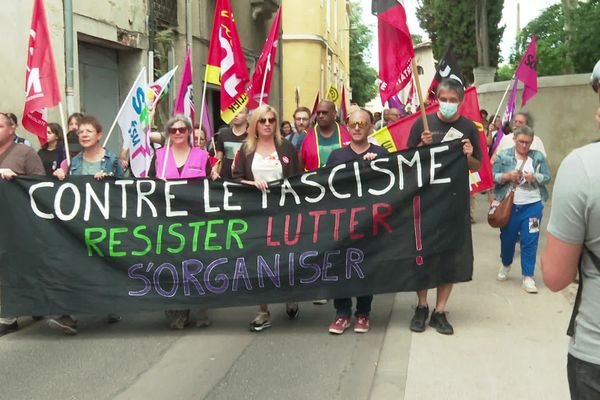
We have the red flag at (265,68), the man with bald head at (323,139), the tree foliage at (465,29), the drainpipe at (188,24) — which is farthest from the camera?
the tree foliage at (465,29)

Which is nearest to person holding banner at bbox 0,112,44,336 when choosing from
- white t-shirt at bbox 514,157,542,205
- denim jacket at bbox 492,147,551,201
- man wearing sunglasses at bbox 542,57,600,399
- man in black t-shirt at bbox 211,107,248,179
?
man in black t-shirt at bbox 211,107,248,179

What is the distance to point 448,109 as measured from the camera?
5191mm

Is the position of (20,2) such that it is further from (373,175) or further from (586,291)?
(586,291)

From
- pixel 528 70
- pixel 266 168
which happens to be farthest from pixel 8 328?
pixel 528 70

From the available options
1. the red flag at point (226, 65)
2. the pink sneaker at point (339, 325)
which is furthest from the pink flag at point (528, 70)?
the pink sneaker at point (339, 325)

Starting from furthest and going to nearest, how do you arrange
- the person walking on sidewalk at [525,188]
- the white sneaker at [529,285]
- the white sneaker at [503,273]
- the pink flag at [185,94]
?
the pink flag at [185,94] → the white sneaker at [503,273] → the person walking on sidewalk at [525,188] → the white sneaker at [529,285]

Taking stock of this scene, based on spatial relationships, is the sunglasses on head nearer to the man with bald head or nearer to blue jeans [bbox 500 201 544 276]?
the man with bald head

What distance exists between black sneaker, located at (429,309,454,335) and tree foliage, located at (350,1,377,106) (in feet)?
185

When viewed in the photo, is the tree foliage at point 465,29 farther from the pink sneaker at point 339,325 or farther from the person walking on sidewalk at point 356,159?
the pink sneaker at point 339,325

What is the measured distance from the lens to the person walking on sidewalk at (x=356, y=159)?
16.8ft

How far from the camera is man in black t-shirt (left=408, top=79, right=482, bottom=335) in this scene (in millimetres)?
5086

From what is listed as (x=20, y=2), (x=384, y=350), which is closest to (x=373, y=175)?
(x=384, y=350)

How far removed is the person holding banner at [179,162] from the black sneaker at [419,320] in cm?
169

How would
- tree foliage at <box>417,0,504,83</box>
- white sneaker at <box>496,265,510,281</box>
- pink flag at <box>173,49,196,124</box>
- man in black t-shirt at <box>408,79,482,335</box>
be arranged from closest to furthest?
man in black t-shirt at <box>408,79,482,335</box> < white sneaker at <box>496,265,510,281</box> < pink flag at <box>173,49,196,124</box> < tree foliage at <box>417,0,504,83</box>
